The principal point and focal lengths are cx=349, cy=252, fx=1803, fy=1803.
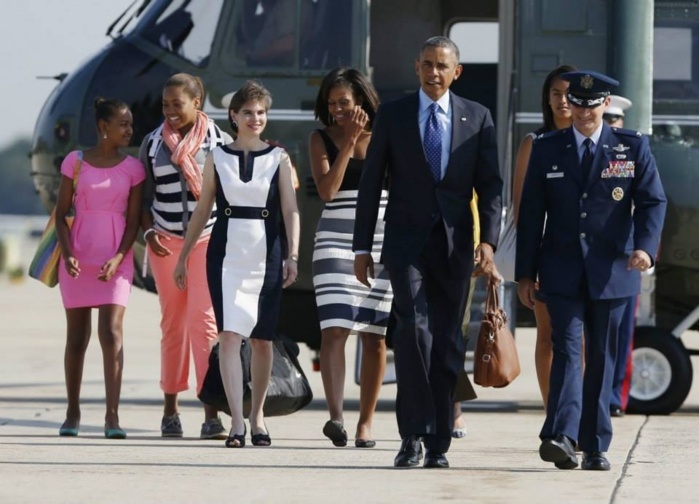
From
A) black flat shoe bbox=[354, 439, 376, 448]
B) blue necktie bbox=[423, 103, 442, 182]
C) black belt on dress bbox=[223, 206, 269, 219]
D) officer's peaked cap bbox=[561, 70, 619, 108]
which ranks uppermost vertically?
officer's peaked cap bbox=[561, 70, 619, 108]

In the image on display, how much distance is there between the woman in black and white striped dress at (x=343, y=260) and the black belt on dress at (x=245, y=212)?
0.33 metres

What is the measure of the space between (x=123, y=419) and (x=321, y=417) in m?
1.15

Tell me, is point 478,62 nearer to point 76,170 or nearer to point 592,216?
point 76,170

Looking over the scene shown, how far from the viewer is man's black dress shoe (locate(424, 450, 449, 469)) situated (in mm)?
7266

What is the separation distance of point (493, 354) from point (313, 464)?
984 mm

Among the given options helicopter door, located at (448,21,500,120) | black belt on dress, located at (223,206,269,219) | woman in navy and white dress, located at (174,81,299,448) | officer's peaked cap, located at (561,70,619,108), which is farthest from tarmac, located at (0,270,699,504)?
helicopter door, located at (448,21,500,120)

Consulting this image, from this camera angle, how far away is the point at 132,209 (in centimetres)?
888

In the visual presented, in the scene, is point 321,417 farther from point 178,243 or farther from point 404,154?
point 404,154

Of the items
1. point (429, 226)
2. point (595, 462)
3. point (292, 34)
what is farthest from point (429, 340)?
point (292, 34)

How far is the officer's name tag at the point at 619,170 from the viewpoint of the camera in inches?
287

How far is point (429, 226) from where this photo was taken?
725 cm

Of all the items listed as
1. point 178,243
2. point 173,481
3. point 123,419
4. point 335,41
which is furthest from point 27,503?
point 335,41

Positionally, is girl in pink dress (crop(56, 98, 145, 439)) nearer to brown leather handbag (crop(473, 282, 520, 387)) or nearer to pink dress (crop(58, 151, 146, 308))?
pink dress (crop(58, 151, 146, 308))

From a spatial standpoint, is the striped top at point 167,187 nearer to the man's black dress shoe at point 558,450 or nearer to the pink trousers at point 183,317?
the pink trousers at point 183,317
